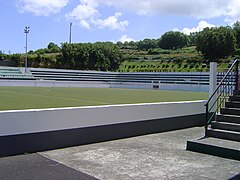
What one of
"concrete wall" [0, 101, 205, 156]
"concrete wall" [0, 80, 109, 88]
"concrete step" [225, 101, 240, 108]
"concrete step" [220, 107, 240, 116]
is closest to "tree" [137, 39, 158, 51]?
"concrete wall" [0, 80, 109, 88]

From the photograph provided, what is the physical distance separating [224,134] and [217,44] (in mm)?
67939

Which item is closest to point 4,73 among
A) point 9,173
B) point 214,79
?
point 214,79

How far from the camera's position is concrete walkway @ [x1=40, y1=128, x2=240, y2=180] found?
15.5ft

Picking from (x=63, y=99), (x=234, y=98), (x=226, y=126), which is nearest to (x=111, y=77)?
(x=63, y=99)

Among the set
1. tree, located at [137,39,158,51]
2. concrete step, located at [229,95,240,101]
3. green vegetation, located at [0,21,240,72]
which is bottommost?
concrete step, located at [229,95,240,101]

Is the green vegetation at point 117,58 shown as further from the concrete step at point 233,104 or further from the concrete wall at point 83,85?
the concrete step at point 233,104

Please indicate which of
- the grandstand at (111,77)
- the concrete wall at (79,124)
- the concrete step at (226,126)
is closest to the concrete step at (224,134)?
the concrete step at (226,126)

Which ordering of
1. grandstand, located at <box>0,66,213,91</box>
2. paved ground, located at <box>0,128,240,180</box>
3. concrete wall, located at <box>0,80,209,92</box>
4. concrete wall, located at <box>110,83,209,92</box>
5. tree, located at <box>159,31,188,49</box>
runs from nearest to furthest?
1. paved ground, located at <box>0,128,240,180</box>
2. concrete wall, located at <box>0,80,209,92</box>
3. concrete wall, located at <box>110,83,209,92</box>
4. grandstand, located at <box>0,66,213,91</box>
5. tree, located at <box>159,31,188,49</box>

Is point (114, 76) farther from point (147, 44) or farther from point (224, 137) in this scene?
point (147, 44)

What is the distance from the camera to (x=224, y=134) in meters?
6.65

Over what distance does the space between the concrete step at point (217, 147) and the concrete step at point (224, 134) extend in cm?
13

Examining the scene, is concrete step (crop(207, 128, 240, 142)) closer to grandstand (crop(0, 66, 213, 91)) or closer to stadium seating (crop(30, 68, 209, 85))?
grandstand (crop(0, 66, 213, 91))

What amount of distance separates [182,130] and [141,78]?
4166cm

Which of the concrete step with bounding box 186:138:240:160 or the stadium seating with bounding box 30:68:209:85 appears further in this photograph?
the stadium seating with bounding box 30:68:209:85
